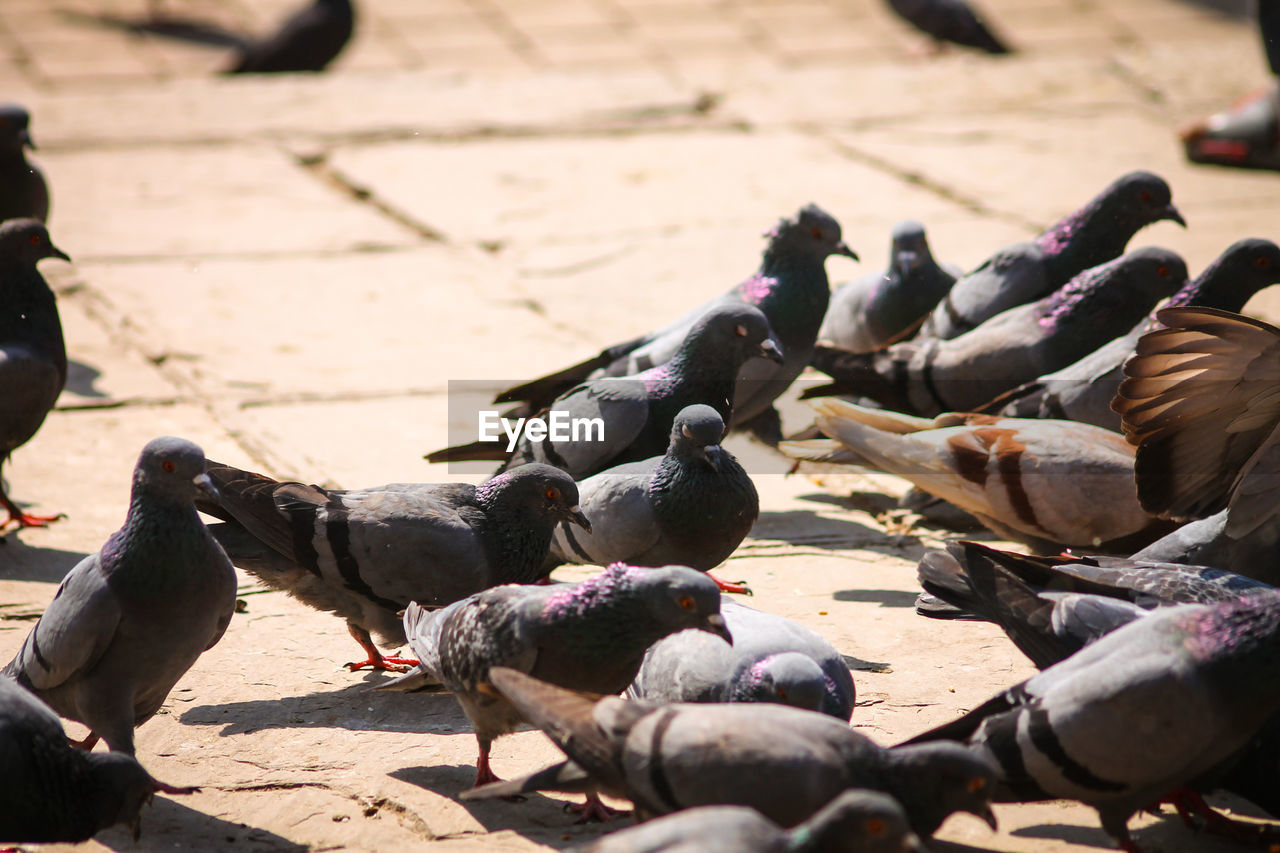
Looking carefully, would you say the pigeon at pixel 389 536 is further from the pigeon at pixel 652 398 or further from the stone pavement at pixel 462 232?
the pigeon at pixel 652 398

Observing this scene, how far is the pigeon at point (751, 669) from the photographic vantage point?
10.2 ft

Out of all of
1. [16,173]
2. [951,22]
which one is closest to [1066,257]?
[16,173]

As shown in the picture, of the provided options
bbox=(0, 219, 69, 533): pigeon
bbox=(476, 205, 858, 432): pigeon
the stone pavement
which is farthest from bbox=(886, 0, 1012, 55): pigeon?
bbox=(0, 219, 69, 533): pigeon

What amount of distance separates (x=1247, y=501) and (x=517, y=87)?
28.0 feet

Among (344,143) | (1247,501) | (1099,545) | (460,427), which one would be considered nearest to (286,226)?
(344,143)

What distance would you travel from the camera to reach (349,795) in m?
3.30

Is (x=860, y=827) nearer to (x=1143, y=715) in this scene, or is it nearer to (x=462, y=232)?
(x=1143, y=715)

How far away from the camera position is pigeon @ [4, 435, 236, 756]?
127 inches

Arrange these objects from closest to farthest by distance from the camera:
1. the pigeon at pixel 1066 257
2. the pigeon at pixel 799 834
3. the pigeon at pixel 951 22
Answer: the pigeon at pixel 799 834, the pigeon at pixel 1066 257, the pigeon at pixel 951 22

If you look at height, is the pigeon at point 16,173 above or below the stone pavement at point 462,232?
above

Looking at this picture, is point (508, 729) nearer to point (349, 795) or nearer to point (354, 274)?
point (349, 795)

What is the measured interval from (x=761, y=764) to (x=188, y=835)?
1.35 metres

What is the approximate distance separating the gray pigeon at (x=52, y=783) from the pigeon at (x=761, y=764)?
912mm

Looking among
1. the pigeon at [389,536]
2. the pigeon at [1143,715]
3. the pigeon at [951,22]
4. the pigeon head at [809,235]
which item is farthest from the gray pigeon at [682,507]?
the pigeon at [951,22]
